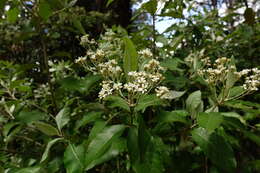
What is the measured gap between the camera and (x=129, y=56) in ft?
4.10

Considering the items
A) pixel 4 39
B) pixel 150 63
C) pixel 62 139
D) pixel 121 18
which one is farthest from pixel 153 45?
pixel 4 39

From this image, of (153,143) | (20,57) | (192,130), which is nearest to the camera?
(153,143)

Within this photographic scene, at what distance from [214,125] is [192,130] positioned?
285mm

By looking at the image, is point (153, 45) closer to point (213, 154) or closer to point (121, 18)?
point (213, 154)

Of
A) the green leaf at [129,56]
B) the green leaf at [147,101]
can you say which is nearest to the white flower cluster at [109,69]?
the green leaf at [129,56]

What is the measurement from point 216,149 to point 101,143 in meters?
0.53

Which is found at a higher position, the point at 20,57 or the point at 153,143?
the point at 20,57

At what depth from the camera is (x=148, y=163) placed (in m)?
1.14

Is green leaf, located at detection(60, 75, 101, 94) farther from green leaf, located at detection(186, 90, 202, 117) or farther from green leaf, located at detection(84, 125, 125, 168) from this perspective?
green leaf, located at detection(186, 90, 202, 117)

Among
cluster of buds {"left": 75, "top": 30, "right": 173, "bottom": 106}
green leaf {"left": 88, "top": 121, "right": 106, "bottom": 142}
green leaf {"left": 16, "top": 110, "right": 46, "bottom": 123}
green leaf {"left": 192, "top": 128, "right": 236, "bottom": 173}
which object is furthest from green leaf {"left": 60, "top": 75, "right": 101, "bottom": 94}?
green leaf {"left": 192, "top": 128, "right": 236, "bottom": 173}

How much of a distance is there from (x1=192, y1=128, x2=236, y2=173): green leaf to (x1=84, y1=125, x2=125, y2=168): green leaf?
372mm

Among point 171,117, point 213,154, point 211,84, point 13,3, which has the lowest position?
point 213,154

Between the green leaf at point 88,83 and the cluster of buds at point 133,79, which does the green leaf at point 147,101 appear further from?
the green leaf at point 88,83

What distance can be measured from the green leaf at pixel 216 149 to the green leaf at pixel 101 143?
1.22 feet
